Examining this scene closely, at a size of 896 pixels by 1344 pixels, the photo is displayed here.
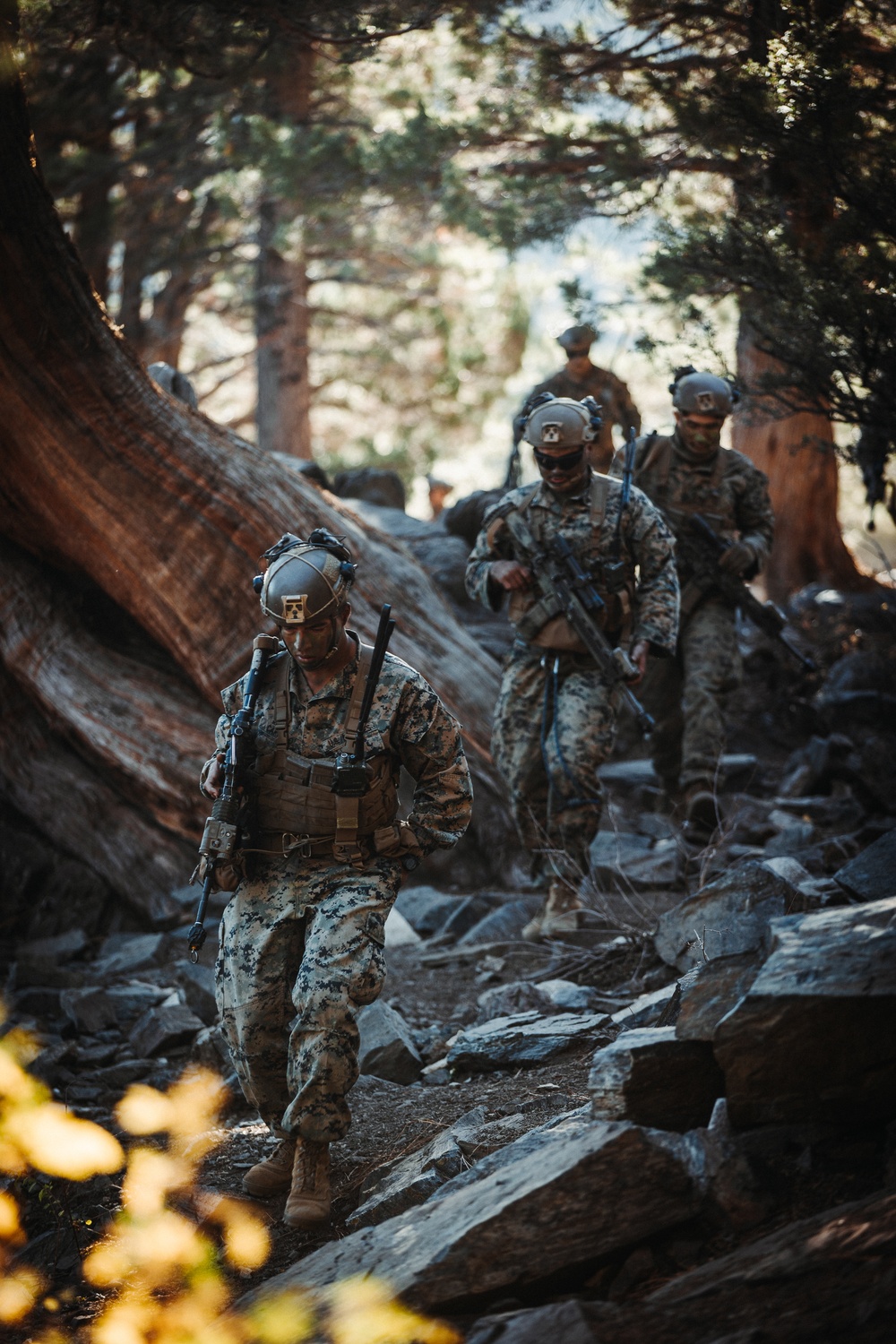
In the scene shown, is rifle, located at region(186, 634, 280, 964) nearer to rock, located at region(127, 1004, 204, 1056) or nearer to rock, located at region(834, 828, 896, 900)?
rock, located at region(127, 1004, 204, 1056)

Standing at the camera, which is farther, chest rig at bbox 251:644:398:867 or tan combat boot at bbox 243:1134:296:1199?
chest rig at bbox 251:644:398:867

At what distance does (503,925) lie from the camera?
20.9ft

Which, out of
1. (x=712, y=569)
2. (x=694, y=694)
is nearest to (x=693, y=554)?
(x=712, y=569)

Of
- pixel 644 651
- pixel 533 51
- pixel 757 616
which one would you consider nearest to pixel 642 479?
pixel 757 616

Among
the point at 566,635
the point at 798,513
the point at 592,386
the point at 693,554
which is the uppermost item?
the point at 592,386

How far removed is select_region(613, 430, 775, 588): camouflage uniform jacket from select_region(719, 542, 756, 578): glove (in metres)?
0.24

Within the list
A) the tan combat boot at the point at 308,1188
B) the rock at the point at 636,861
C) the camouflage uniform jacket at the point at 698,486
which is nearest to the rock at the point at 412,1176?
the tan combat boot at the point at 308,1188

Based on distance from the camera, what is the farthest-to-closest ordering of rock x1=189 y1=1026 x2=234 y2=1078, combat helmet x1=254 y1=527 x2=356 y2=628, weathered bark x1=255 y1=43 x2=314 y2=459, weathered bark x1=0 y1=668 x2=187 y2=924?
weathered bark x1=255 y1=43 x2=314 y2=459, weathered bark x1=0 y1=668 x2=187 y2=924, rock x1=189 y1=1026 x2=234 y2=1078, combat helmet x1=254 y1=527 x2=356 y2=628

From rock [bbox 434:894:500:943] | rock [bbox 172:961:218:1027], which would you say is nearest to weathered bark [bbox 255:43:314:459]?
rock [bbox 434:894:500:943]

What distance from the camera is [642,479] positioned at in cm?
746

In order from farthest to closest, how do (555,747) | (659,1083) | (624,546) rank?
1. (624,546)
2. (555,747)
3. (659,1083)

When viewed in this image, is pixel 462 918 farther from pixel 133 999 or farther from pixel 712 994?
pixel 712 994

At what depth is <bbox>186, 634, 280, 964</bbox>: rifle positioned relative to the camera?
12.6 feet

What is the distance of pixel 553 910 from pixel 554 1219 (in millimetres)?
3096
